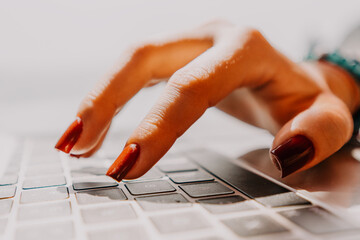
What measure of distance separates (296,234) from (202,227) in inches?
2.9

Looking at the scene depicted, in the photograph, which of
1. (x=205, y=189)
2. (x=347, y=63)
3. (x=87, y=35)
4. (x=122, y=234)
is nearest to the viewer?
(x=122, y=234)

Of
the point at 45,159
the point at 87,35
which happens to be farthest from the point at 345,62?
the point at 87,35

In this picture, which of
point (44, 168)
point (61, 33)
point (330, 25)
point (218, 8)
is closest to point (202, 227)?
point (44, 168)

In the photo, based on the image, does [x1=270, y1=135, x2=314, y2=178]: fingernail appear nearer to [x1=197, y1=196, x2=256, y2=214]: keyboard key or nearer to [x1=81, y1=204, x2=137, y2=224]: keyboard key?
[x1=197, y1=196, x2=256, y2=214]: keyboard key

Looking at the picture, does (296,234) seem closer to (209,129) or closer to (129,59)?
(129,59)

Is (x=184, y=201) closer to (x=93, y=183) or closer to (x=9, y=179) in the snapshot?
(x=93, y=183)

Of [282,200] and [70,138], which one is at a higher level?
[70,138]

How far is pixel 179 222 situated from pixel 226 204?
6 centimetres

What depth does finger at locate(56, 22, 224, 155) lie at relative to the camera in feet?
1.64

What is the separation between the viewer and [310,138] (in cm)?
43

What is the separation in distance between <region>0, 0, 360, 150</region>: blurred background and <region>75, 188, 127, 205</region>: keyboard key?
0.49 meters

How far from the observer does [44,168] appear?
0.49 m

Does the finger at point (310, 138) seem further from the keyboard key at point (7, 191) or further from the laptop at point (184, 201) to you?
the keyboard key at point (7, 191)

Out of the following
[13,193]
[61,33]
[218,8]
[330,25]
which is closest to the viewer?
[13,193]
